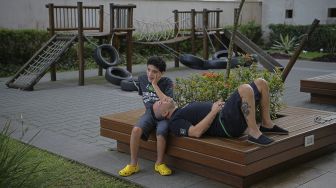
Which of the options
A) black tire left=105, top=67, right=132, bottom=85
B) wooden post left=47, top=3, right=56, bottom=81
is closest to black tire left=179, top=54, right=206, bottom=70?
black tire left=105, top=67, right=132, bottom=85

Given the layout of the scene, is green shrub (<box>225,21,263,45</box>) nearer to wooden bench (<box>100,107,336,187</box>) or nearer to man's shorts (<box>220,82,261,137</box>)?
wooden bench (<box>100,107,336,187</box>)

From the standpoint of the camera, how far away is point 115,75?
10469 mm

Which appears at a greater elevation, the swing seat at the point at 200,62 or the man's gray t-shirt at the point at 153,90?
the man's gray t-shirt at the point at 153,90

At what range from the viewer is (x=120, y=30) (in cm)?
1123

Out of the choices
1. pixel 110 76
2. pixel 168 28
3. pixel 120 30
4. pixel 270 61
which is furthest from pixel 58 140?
pixel 168 28

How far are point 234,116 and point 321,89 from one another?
436 centimetres

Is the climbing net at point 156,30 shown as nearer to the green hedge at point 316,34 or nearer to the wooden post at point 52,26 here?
the wooden post at point 52,26

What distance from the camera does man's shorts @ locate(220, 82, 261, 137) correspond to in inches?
156

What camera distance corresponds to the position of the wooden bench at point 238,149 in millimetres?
3809

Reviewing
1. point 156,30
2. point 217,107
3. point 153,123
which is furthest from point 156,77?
point 156,30

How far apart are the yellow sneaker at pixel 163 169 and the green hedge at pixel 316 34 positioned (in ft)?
45.4

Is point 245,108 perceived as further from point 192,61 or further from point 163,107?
point 192,61

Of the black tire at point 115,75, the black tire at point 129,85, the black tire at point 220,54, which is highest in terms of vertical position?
the black tire at point 220,54

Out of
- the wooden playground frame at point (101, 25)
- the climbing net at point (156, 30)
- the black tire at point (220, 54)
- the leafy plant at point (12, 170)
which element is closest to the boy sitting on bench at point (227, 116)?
the leafy plant at point (12, 170)
